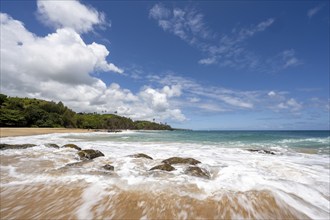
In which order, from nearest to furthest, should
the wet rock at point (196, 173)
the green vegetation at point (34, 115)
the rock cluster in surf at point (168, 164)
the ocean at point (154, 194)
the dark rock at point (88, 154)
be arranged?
the ocean at point (154, 194) < the wet rock at point (196, 173) < the rock cluster in surf at point (168, 164) < the dark rock at point (88, 154) < the green vegetation at point (34, 115)

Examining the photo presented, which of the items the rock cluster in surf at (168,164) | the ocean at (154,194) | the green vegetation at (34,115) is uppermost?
the green vegetation at (34,115)

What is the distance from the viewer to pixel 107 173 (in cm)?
775

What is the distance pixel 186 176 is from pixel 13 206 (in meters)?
5.27

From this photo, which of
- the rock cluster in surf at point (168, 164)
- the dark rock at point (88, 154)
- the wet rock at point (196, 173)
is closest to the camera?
the wet rock at point (196, 173)

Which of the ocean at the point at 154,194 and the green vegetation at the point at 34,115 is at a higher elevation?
the green vegetation at the point at 34,115

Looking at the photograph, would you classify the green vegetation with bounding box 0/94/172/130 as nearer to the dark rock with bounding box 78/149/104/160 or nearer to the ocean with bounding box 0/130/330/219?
the dark rock with bounding box 78/149/104/160

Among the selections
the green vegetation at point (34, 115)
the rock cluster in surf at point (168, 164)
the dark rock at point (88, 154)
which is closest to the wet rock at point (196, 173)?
the rock cluster in surf at point (168, 164)

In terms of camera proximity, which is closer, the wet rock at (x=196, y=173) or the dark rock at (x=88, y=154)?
the wet rock at (x=196, y=173)

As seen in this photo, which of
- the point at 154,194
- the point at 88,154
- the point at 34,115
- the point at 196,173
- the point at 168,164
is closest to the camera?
the point at 154,194

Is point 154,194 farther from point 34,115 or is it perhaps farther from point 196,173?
point 34,115

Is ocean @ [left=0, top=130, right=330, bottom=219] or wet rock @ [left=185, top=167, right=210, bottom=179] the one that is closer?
ocean @ [left=0, top=130, right=330, bottom=219]

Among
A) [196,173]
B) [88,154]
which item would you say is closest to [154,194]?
[196,173]

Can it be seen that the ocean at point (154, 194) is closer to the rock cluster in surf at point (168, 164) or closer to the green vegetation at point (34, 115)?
the rock cluster in surf at point (168, 164)

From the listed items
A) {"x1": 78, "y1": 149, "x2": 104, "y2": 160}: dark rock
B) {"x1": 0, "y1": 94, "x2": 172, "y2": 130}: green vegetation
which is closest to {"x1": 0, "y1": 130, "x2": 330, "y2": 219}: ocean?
{"x1": 78, "y1": 149, "x2": 104, "y2": 160}: dark rock
